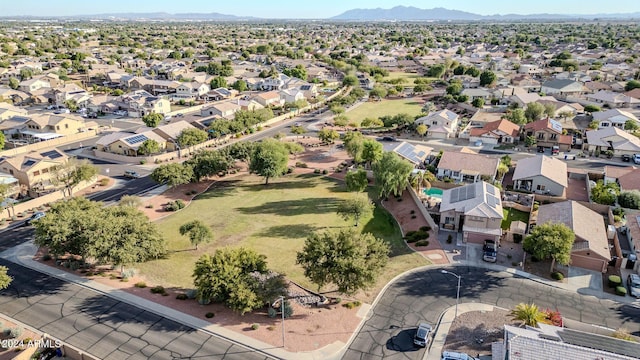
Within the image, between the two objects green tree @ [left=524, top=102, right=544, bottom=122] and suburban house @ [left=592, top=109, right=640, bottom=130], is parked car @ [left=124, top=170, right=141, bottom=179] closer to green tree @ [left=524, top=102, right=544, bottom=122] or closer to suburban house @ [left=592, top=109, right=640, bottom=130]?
green tree @ [left=524, top=102, right=544, bottom=122]

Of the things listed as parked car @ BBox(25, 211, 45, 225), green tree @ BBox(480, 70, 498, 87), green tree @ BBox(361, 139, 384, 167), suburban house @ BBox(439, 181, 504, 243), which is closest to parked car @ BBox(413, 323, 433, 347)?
suburban house @ BBox(439, 181, 504, 243)

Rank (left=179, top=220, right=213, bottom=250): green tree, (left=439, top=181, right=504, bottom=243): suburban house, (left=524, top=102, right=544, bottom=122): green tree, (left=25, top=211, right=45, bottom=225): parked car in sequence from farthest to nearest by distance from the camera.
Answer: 1. (left=524, top=102, right=544, bottom=122): green tree
2. (left=25, top=211, right=45, bottom=225): parked car
3. (left=439, top=181, right=504, bottom=243): suburban house
4. (left=179, top=220, right=213, bottom=250): green tree

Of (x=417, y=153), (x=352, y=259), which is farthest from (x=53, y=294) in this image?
(x=417, y=153)

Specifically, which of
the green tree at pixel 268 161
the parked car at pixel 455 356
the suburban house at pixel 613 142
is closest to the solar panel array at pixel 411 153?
the green tree at pixel 268 161

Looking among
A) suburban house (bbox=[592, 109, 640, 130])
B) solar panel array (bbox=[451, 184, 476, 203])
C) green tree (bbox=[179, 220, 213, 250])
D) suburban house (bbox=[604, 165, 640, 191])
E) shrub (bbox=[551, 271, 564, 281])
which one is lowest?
shrub (bbox=[551, 271, 564, 281])

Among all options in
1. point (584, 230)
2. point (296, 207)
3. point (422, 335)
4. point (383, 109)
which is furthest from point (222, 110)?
point (422, 335)

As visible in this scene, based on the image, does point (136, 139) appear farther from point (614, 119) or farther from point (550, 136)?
point (614, 119)

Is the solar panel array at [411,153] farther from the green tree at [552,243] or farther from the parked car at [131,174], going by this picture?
the parked car at [131,174]
